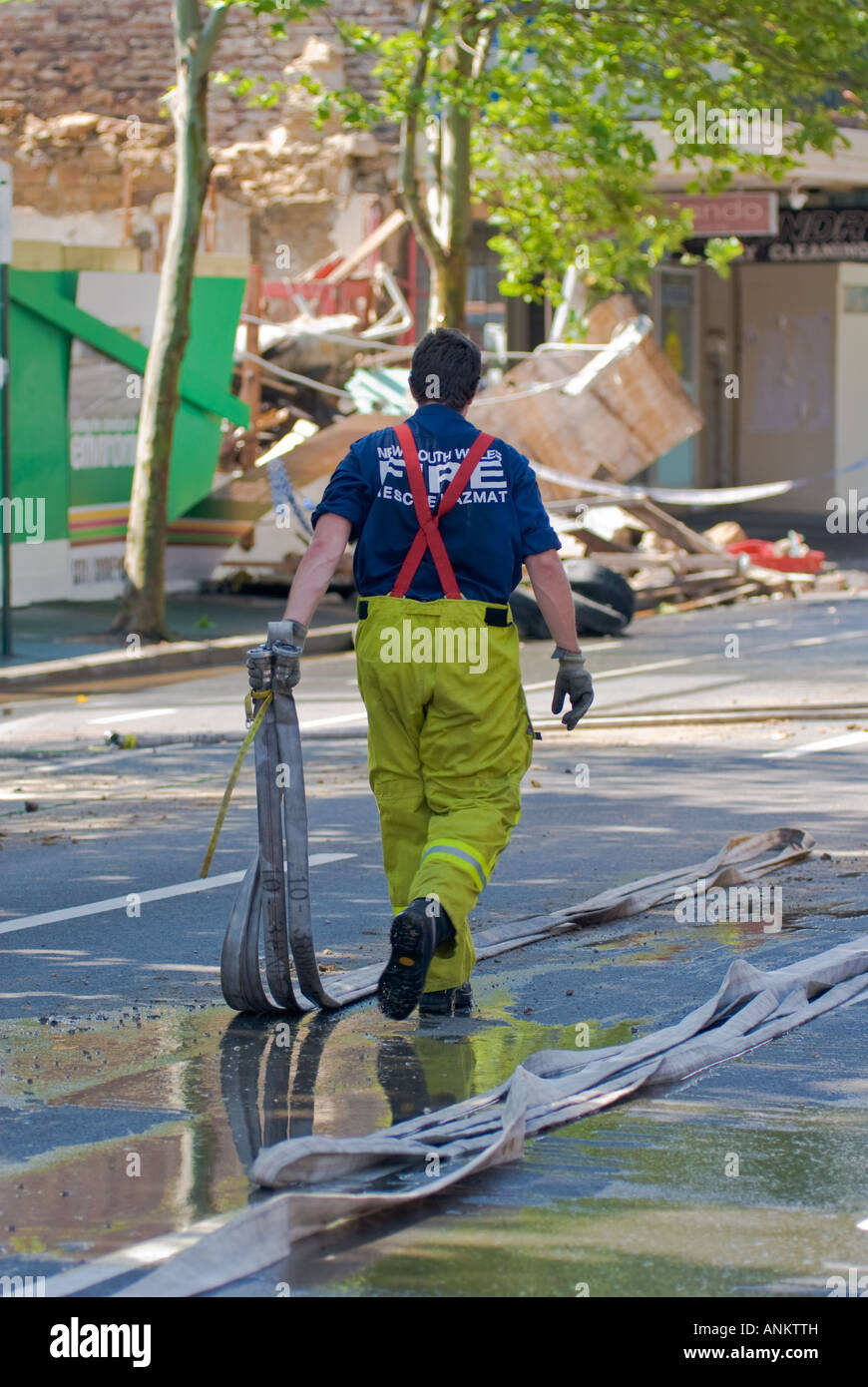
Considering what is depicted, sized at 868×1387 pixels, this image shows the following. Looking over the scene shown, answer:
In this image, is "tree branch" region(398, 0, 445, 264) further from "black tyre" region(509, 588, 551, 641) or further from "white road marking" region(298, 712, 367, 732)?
"white road marking" region(298, 712, 367, 732)

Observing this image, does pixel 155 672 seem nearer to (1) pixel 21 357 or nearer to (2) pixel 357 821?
(1) pixel 21 357

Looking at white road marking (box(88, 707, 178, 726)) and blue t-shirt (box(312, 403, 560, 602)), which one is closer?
blue t-shirt (box(312, 403, 560, 602))

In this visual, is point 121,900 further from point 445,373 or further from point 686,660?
point 686,660

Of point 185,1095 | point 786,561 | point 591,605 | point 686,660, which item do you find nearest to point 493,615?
point 185,1095

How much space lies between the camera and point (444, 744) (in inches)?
227

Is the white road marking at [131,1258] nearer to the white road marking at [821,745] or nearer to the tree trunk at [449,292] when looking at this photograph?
the white road marking at [821,745]

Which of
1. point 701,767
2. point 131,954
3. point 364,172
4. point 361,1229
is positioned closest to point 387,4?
point 364,172

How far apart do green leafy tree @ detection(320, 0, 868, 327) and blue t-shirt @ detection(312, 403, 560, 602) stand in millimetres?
13827

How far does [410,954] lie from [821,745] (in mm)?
6571

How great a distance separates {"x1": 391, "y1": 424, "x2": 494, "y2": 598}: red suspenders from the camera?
18.7 ft

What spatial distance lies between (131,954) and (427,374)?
216 cm

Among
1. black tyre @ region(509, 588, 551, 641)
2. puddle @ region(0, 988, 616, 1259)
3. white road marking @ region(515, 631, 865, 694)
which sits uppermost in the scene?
black tyre @ region(509, 588, 551, 641)

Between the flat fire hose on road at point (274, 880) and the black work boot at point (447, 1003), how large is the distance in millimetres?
326

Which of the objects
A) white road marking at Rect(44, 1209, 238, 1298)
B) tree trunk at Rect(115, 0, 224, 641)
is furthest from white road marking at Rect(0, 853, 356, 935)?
tree trunk at Rect(115, 0, 224, 641)
